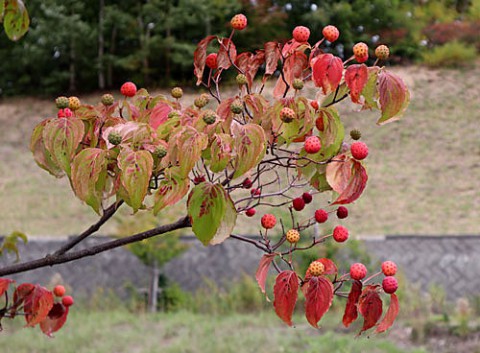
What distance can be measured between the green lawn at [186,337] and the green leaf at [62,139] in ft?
8.75

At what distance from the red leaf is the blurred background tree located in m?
11.9

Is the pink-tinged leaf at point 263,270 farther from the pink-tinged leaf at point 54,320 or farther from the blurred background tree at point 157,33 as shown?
the blurred background tree at point 157,33

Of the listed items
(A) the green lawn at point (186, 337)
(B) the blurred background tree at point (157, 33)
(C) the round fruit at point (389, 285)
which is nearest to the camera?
(C) the round fruit at point (389, 285)

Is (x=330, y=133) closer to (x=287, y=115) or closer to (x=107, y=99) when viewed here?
(x=287, y=115)

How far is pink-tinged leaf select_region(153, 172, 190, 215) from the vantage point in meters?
0.74

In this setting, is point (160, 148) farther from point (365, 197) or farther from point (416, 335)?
point (365, 197)

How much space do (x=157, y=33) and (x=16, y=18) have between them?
13462 mm

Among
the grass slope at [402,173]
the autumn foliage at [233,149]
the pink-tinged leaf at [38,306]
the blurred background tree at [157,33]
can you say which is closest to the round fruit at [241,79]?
the autumn foliage at [233,149]

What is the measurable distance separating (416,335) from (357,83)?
317cm

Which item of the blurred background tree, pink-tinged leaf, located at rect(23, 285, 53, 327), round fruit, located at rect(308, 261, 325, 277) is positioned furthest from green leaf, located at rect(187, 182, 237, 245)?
the blurred background tree

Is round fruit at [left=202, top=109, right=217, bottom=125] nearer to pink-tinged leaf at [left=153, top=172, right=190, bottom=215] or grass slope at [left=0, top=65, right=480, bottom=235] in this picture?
pink-tinged leaf at [left=153, top=172, right=190, bottom=215]

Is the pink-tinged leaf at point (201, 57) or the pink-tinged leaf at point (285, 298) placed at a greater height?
the pink-tinged leaf at point (201, 57)

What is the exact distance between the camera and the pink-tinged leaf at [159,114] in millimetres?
861

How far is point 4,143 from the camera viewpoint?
41.5ft
